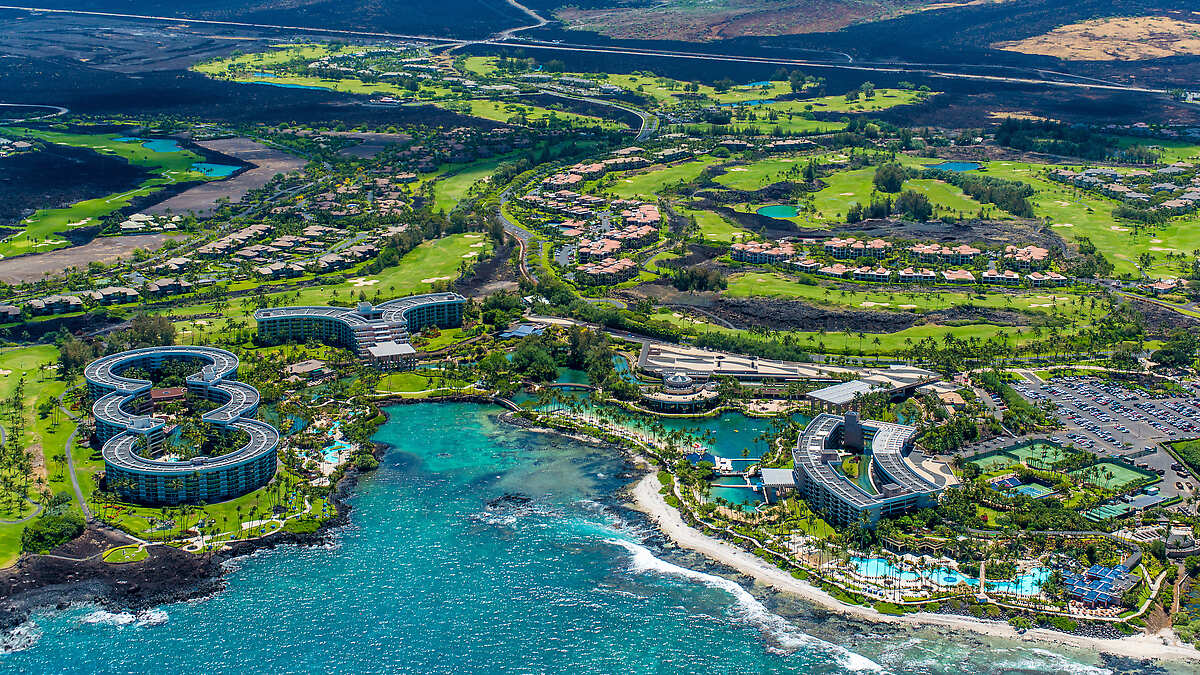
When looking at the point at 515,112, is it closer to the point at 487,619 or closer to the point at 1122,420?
the point at 1122,420

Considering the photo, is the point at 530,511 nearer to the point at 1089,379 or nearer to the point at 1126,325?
the point at 1089,379

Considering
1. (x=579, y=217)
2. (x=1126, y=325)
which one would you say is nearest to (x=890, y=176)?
(x=579, y=217)

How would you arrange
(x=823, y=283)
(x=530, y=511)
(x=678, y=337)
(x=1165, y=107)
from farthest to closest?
(x=1165, y=107) → (x=823, y=283) → (x=678, y=337) → (x=530, y=511)

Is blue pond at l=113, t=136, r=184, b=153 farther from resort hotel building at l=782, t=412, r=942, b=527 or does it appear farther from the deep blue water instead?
resort hotel building at l=782, t=412, r=942, b=527

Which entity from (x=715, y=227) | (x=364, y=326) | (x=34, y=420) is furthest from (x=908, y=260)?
(x=34, y=420)

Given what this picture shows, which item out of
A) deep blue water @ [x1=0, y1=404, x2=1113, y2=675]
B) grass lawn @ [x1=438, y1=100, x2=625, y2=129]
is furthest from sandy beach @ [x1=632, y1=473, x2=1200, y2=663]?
grass lawn @ [x1=438, y1=100, x2=625, y2=129]

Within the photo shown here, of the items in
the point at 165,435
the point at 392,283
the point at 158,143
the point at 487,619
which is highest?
the point at 158,143
